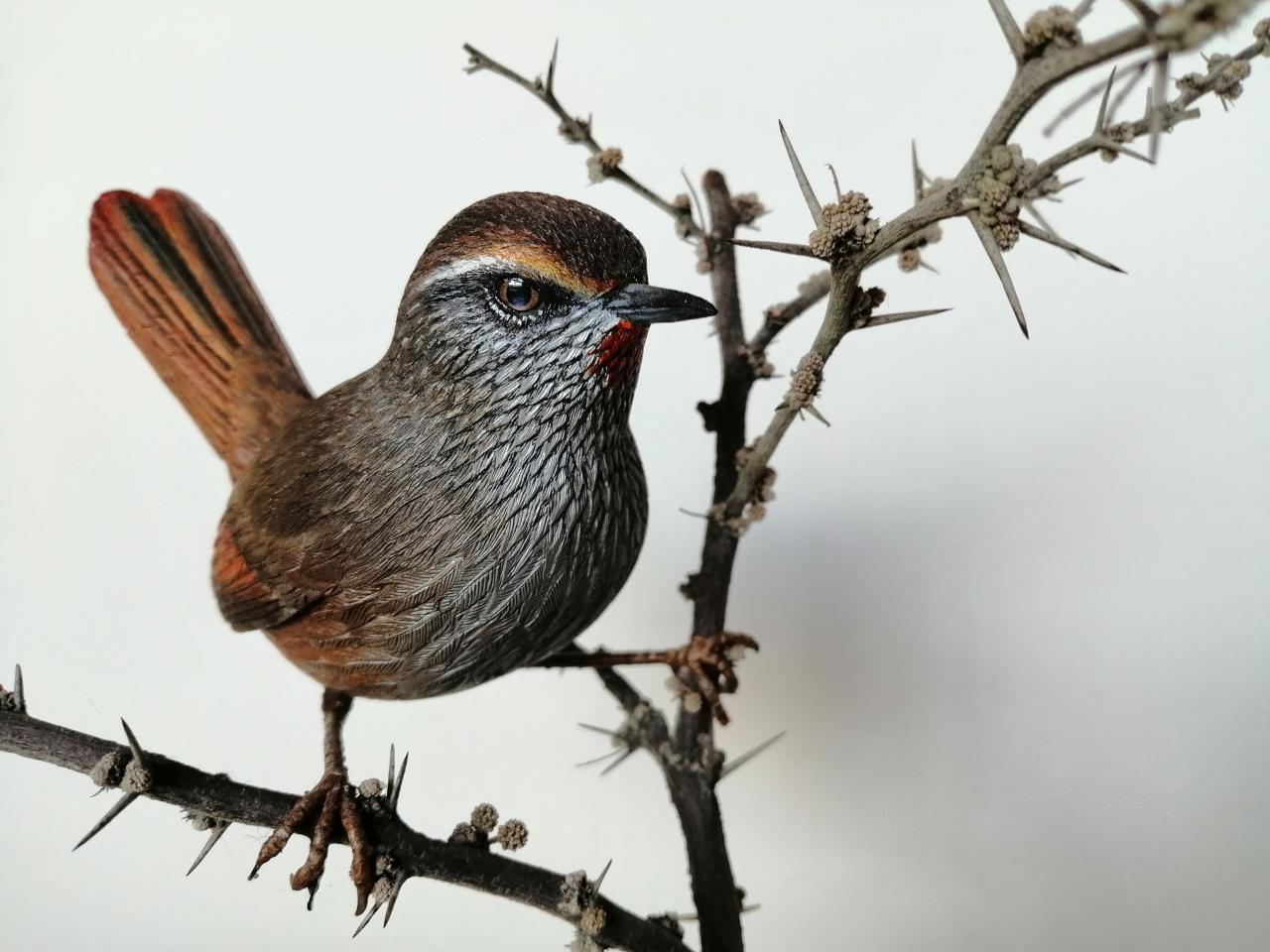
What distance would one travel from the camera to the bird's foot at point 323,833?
1.43m

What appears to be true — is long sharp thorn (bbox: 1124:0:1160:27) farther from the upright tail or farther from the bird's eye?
the upright tail

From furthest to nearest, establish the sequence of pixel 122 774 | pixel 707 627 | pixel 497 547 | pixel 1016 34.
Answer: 1. pixel 707 627
2. pixel 497 547
3. pixel 122 774
4. pixel 1016 34

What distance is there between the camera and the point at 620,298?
136cm

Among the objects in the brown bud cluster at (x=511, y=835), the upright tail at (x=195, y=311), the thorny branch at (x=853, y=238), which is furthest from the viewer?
the upright tail at (x=195, y=311)

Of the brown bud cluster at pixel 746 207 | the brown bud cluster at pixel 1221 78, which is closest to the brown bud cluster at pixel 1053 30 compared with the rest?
the brown bud cluster at pixel 1221 78

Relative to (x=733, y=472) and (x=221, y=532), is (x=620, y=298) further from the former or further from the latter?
(x=221, y=532)

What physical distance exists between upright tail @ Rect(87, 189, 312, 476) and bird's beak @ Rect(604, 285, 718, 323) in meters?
0.91

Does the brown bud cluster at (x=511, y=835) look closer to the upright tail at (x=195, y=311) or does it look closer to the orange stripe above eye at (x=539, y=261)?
the orange stripe above eye at (x=539, y=261)

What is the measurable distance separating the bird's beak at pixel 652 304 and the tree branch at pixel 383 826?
77 centimetres

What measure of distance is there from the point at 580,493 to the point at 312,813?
0.60 meters

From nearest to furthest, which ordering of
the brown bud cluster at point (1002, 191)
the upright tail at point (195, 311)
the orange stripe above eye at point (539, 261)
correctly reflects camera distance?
the brown bud cluster at point (1002, 191), the orange stripe above eye at point (539, 261), the upright tail at point (195, 311)

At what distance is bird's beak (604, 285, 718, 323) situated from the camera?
1339 millimetres

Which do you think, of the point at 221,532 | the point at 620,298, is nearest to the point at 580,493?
the point at 620,298

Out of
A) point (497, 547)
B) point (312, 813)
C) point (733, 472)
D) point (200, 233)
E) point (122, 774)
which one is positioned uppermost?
point (200, 233)
